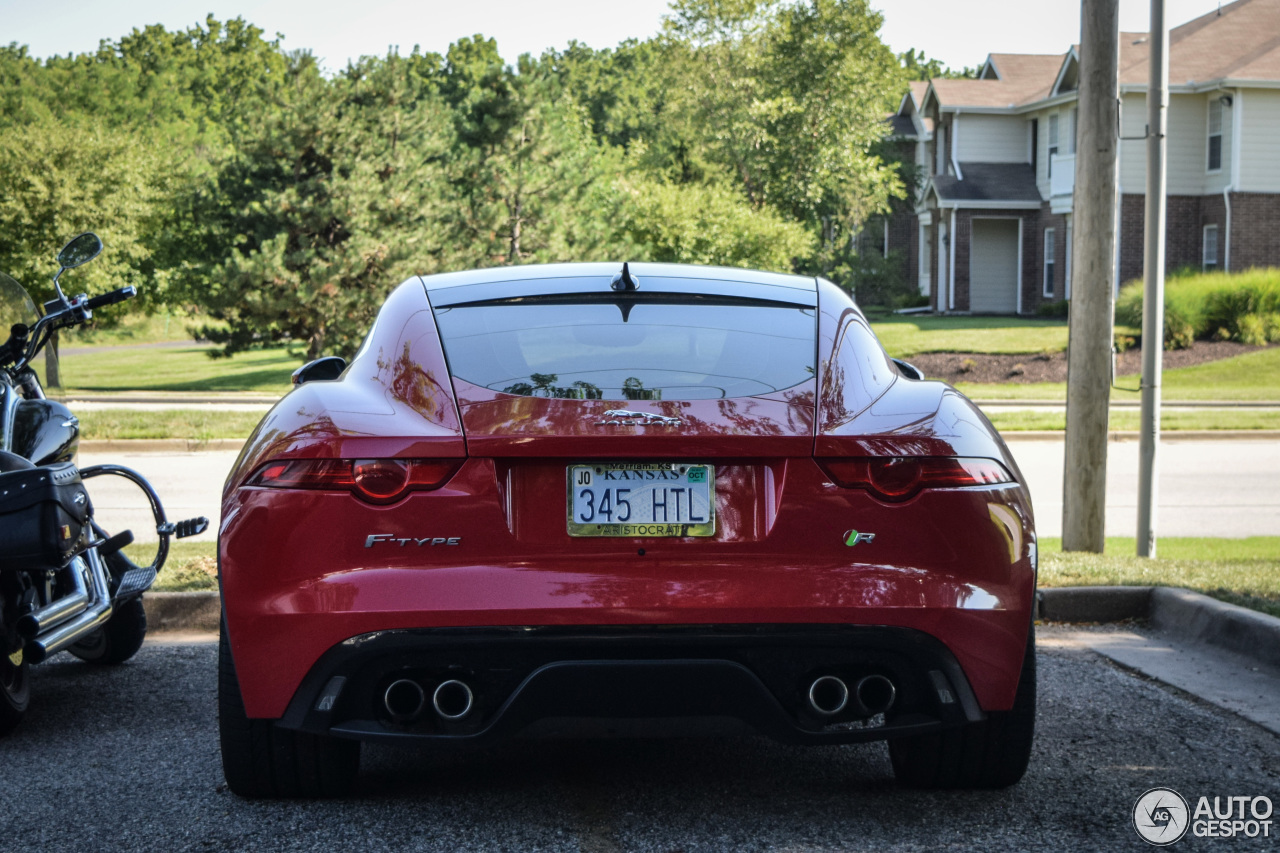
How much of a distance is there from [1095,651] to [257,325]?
76.4 feet

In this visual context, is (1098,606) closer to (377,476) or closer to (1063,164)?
(377,476)

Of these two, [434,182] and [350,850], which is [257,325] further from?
[350,850]

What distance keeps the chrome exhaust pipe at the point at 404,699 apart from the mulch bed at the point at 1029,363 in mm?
23535

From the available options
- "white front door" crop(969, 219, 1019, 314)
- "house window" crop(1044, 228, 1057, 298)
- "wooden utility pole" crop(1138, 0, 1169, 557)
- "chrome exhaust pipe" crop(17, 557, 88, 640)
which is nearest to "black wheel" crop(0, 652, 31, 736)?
"chrome exhaust pipe" crop(17, 557, 88, 640)

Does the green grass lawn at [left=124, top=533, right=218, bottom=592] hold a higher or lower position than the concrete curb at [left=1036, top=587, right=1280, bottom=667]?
higher

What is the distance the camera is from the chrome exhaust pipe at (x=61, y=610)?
4.14 metres

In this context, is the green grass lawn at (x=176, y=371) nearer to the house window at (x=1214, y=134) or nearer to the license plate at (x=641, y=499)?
the house window at (x=1214, y=134)

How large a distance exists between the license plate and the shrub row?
1073 inches

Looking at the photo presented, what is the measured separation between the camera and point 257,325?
26.6 metres

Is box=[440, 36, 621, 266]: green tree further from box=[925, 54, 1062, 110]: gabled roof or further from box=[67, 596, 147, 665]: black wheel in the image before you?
box=[67, 596, 147, 665]: black wheel

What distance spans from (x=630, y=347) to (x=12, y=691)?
8.17ft

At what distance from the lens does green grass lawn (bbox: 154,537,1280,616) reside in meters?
6.25

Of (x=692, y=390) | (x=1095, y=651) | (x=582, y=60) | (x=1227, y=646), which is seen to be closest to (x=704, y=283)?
(x=692, y=390)

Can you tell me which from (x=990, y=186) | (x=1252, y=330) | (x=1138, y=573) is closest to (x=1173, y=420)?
(x=1252, y=330)
